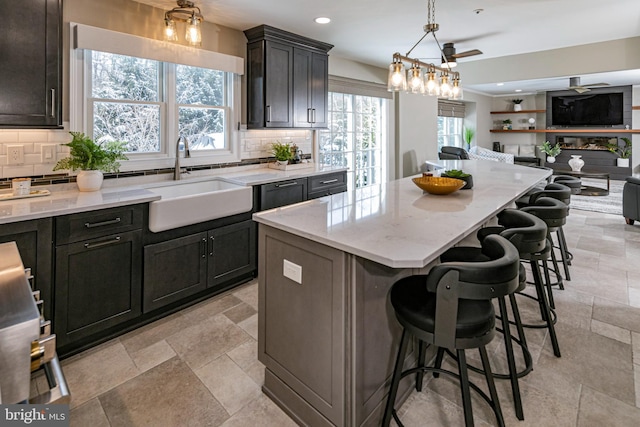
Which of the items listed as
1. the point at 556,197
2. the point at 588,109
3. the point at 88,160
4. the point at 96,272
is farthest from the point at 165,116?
the point at 588,109

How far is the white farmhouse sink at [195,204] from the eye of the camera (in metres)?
2.55

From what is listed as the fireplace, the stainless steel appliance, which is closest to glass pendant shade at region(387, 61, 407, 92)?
the stainless steel appliance

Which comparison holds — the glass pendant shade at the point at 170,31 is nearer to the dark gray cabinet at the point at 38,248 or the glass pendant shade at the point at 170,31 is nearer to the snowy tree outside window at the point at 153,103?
the snowy tree outside window at the point at 153,103

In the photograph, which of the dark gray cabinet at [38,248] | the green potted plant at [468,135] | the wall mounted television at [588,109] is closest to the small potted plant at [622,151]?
the wall mounted television at [588,109]

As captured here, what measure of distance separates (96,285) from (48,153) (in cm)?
107

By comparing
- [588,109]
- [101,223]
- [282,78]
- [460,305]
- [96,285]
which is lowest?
[96,285]

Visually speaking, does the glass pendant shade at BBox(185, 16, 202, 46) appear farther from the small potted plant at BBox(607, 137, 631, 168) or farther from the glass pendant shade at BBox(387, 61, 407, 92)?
the small potted plant at BBox(607, 137, 631, 168)

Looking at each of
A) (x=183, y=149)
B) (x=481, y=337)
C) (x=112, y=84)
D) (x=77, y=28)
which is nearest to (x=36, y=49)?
(x=77, y=28)

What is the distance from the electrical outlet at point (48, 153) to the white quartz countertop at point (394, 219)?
181cm

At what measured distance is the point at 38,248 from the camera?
2.04 metres

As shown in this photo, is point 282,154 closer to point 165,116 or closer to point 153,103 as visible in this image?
point 165,116

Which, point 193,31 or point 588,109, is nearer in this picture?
point 193,31

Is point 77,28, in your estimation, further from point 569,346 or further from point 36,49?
point 569,346

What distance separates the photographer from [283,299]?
5.90 feet
